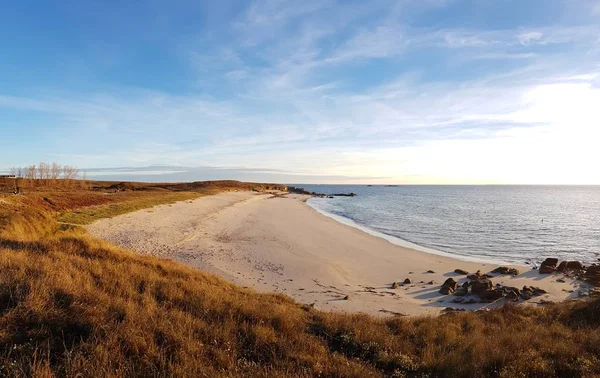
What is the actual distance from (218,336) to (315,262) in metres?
13.1

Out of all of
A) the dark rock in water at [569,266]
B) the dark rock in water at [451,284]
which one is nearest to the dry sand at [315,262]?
the dark rock in water at [451,284]

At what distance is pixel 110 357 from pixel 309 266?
13.5 metres

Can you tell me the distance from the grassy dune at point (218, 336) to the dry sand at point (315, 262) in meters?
4.49

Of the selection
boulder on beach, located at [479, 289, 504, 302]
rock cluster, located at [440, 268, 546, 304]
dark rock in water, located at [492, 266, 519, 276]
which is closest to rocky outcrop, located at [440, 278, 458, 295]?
rock cluster, located at [440, 268, 546, 304]

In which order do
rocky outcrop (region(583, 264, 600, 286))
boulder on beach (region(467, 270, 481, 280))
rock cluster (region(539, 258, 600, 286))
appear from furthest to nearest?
rock cluster (region(539, 258, 600, 286)), boulder on beach (region(467, 270, 481, 280)), rocky outcrop (region(583, 264, 600, 286))

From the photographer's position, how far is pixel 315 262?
18.7 meters

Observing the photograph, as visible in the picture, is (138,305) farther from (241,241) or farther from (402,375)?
(241,241)

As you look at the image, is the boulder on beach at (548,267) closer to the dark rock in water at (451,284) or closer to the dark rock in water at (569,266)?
the dark rock in water at (569,266)

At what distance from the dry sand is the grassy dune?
4486 millimetres

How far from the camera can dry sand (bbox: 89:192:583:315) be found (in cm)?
1351

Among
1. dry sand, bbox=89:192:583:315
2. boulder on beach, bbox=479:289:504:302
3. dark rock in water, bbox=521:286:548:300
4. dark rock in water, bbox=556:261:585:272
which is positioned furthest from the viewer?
dark rock in water, bbox=556:261:585:272

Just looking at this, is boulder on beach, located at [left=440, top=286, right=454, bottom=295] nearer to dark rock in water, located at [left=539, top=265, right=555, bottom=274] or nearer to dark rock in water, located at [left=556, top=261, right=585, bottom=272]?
dark rock in water, located at [left=539, top=265, right=555, bottom=274]

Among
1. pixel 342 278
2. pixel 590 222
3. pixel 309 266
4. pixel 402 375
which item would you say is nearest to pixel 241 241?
pixel 309 266

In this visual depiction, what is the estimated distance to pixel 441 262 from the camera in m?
19.9
